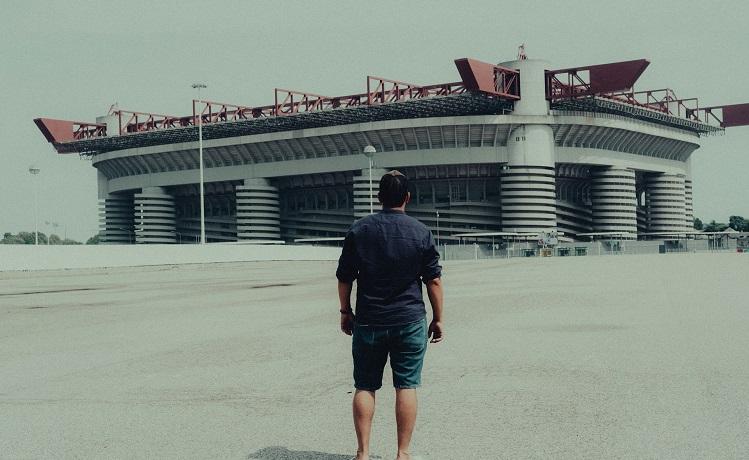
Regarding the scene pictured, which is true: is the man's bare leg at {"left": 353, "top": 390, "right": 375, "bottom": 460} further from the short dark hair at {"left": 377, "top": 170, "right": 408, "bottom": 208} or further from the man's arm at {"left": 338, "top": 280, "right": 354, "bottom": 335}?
the short dark hair at {"left": 377, "top": 170, "right": 408, "bottom": 208}

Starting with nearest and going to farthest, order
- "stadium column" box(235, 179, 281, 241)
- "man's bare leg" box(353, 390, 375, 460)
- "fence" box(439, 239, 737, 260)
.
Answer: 1. "man's bare leg" box(353, 390, 375, 460)
2. "fence" box(439, 239, 737, 260)
3. "stadium column" box(235, 179, 281, 241)

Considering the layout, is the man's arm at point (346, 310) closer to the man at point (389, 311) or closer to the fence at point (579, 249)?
the man at point (389, 311)

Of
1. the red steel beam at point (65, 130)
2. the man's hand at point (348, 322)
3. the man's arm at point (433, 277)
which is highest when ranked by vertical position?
the red steel beam at point (65, 130)

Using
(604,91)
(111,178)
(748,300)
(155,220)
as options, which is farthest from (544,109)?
(748,300)

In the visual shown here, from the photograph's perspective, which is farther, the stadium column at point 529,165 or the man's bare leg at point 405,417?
the stadium column at point 529,165

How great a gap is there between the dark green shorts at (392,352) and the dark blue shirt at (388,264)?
6 centimetres

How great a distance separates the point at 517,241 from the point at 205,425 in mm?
77690

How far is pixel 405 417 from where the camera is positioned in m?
5.30

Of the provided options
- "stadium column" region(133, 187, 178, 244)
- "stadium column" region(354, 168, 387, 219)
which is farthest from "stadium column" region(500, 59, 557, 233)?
"stadium column" region(133, 187, 178, 244)

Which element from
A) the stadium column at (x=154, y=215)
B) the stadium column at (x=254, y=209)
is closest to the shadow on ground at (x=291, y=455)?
the stadium column at (x=254, y=209)

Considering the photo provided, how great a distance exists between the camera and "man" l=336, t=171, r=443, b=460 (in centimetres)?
533

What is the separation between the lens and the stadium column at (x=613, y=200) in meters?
88.1

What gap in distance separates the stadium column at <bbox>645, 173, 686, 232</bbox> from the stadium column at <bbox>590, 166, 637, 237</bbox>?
8.54m

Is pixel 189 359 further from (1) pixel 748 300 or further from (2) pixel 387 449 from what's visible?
(1) pixel 748 300
